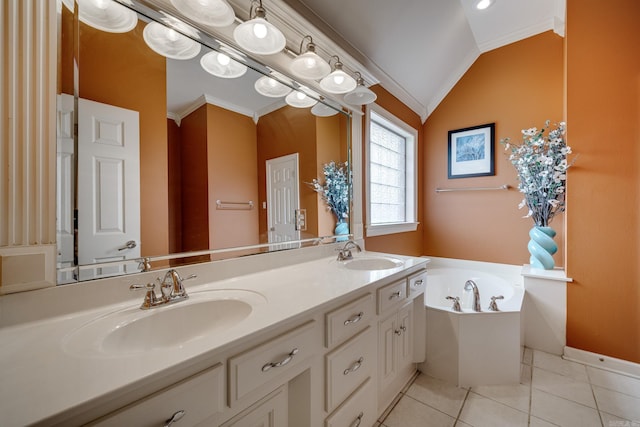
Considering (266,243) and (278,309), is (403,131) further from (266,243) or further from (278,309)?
(278,309)

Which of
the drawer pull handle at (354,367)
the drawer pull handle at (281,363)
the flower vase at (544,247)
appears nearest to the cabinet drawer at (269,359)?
the drawer pull handle at (281,363)

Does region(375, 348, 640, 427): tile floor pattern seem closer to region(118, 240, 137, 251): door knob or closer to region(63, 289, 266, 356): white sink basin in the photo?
region(63, 289, 266, 356): white sink basin

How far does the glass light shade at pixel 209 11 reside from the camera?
101 cm

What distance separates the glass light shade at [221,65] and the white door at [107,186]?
1.39 ft

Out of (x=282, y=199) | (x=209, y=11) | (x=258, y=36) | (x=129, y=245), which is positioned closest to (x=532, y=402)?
(x=282, y=199)

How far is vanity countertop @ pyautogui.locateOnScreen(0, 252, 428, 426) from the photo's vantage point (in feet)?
1.40

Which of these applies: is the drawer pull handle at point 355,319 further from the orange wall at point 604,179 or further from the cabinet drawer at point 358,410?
the orange wall at point 604,179

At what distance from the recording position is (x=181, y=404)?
566 millimetres

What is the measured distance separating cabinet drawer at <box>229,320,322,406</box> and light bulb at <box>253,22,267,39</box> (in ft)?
4.10

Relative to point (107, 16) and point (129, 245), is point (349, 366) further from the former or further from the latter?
Result: point (107, 16)

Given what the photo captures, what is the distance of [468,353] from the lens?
1.60 metres

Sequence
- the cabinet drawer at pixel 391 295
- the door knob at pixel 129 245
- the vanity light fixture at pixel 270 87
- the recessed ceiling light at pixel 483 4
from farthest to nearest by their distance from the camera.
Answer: the recessed ceiling light at pixel 483 4 → the vanity light fixture at pixel 270 87 → the cabinet drawer at pixel 391 295 → the door knob at pixel 129 245

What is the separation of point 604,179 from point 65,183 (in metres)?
2.85

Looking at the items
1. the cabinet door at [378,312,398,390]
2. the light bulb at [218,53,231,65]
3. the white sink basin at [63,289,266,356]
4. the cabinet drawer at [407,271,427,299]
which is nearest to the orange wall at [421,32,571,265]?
the cabinet drawer at [407,271,427,299]
